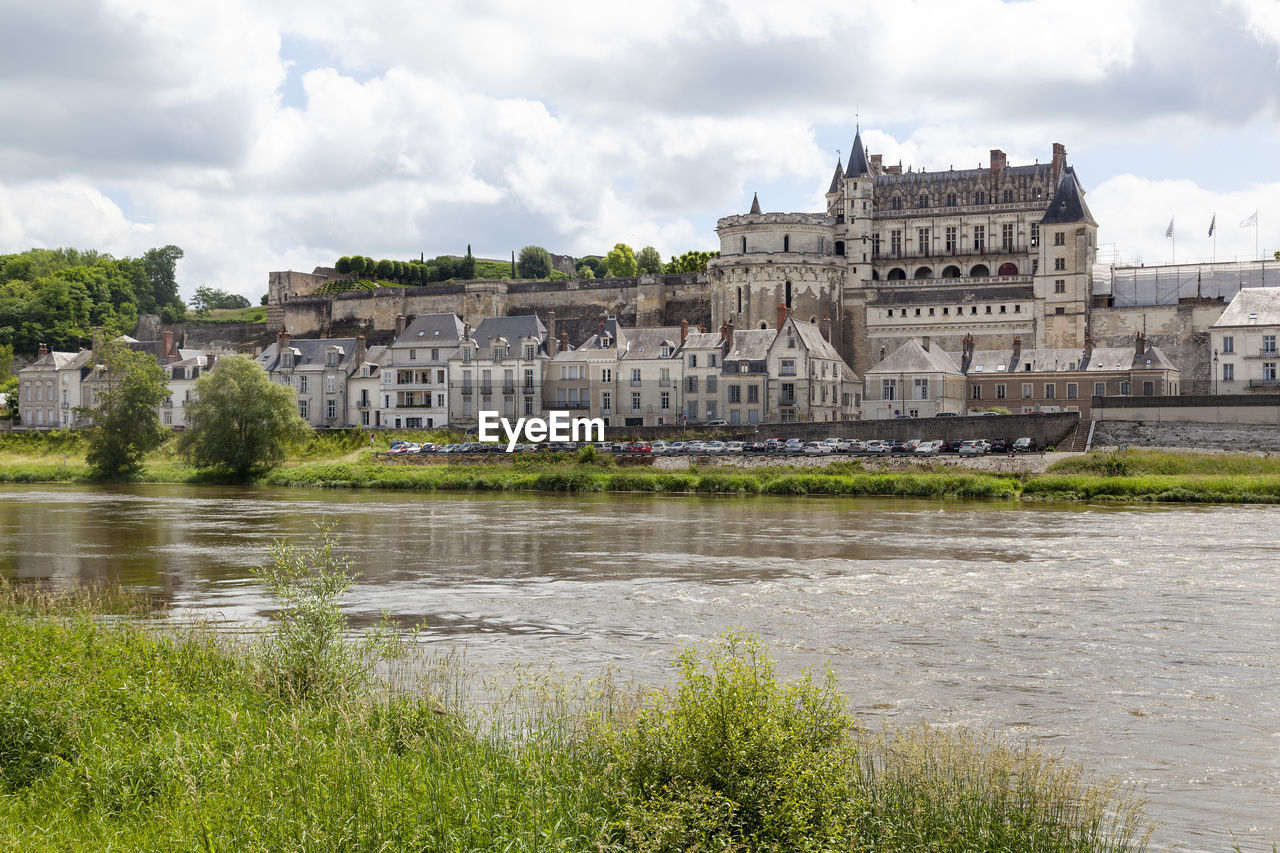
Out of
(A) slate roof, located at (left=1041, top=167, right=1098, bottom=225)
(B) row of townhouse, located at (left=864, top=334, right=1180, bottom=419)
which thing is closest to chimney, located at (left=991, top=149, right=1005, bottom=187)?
(A) slate roof, located at (left=1041, top=167, right=1098, bottom=225)

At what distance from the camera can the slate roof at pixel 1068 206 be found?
177 feet

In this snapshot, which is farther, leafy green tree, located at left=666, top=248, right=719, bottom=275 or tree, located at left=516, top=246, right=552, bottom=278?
tree, located at left=516, top=246, right=552, bottom=278

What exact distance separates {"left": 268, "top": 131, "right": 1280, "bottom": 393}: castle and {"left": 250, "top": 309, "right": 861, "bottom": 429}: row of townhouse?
490 cm

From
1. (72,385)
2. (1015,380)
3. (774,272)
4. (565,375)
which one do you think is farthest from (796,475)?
(72,385)

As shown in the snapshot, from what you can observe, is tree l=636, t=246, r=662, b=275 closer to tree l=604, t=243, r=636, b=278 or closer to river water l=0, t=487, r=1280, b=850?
tree l=604, t=243, r=636, b=278

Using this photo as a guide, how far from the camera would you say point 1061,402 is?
47.3 meters

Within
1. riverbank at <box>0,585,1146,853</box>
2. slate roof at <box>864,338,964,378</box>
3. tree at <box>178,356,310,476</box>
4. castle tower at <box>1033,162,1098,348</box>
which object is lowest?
riverbank at <box>0,585,1146,853</box>

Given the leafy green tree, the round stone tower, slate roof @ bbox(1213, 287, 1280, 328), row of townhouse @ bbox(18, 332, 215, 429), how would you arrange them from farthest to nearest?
the leafy green tree → row of townhouse @ bbox(18, 332, 215, 429) → the round stone tower → slate roof @ bbox(1213, 287, 1280, 328)

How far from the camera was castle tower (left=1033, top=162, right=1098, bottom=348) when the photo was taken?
174 ft

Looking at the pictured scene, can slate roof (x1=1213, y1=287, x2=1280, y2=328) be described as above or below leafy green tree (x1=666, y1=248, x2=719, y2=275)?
below

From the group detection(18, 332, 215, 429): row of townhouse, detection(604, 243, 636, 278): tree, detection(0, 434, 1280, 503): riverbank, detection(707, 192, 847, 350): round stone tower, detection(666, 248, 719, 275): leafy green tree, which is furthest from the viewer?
detection(604, 243, 636, 278): tree

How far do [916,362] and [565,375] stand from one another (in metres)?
14.9

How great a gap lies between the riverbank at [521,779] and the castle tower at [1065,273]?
48.2 meters

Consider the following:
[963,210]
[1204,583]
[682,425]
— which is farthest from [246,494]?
[963,210]
